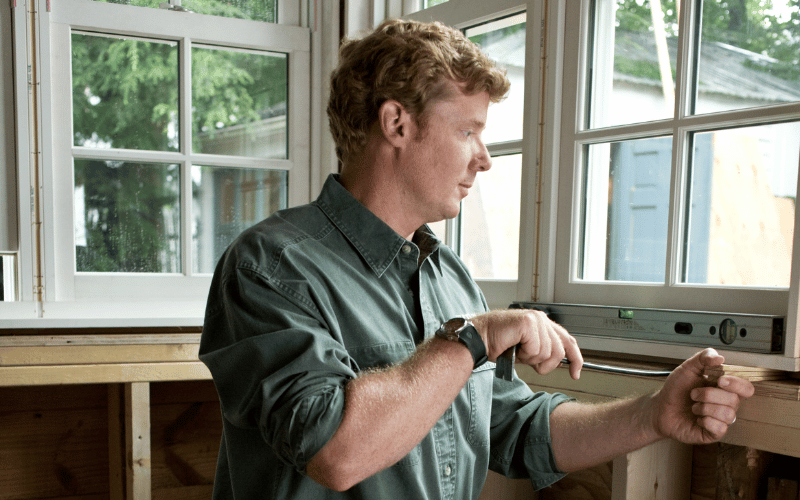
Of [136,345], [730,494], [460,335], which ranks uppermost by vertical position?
[460,335]

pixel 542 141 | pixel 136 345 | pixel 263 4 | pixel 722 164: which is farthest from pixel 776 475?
pixel 263 4

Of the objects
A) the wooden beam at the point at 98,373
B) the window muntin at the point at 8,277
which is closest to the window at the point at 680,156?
the wooden beam at the point at 98,373

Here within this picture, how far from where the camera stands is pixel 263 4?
218 centimetres

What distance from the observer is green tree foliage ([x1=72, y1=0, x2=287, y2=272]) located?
78.2 inches

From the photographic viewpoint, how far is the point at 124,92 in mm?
2020

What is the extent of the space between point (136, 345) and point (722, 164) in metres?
1.36

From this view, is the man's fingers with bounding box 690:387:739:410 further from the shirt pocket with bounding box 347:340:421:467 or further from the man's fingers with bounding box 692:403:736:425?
the shirt pocket with bounding box 347:340:421:467

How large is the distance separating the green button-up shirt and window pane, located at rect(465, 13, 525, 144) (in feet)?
2.47

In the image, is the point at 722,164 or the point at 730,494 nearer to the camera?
the point at 730,494

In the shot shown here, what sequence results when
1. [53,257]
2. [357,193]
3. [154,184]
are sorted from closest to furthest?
1. [357,193]
2. [53,257]
3. [154,184]

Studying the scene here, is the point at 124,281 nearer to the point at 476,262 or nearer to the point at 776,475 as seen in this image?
the point at 476,262

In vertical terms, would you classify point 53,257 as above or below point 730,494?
above

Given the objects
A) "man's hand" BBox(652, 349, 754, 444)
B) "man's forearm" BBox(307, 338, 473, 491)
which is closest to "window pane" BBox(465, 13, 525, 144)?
"man's hand" BBox(652, 349, 754, 444)

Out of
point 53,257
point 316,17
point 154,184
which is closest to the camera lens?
point 53,257
